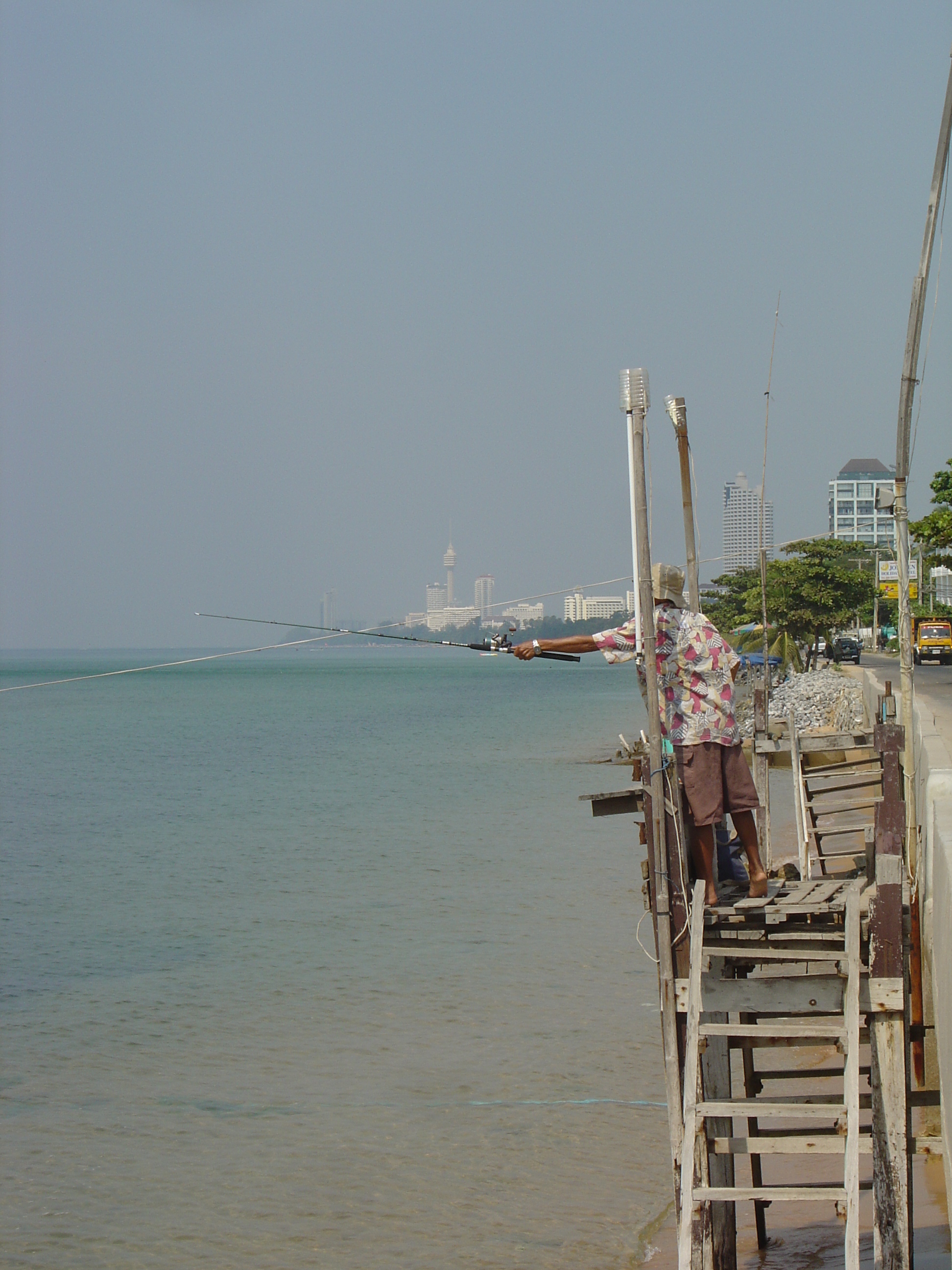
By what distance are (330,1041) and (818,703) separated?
29735 millimetres

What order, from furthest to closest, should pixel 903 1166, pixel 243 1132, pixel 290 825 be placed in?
pixel 290 825 → pixel 243 1132 → pixel 903 1166

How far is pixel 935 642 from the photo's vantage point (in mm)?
46219

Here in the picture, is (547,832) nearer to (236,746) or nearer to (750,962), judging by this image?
(750,962)

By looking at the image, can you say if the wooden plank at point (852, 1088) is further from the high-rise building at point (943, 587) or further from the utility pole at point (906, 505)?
the high-rise building at point (943, 587)

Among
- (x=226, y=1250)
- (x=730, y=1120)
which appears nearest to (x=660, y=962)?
(x=730, y=1120)

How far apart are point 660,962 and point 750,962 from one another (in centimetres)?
61

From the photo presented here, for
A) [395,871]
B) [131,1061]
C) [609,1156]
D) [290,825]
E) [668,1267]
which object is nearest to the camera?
[668,1267]

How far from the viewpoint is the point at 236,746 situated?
5466 cm

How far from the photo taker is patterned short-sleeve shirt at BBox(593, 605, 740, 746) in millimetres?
6430

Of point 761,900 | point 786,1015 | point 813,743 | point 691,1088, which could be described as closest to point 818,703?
point 813,743

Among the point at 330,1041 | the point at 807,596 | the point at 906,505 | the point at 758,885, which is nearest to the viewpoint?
the point at 758,885

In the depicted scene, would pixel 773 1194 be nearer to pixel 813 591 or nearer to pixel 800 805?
pixel 800 805

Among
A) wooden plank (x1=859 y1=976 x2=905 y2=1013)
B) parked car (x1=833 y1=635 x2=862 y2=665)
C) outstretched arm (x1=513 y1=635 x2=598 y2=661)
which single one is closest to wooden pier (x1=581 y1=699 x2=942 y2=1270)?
wooden plank (x1=859 y1=976 x2=905 y2=1013)

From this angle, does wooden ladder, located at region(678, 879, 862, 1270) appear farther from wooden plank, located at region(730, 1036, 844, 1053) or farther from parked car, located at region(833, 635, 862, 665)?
parked car, located at region(833, 635, 862, 665)
